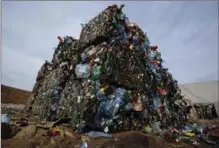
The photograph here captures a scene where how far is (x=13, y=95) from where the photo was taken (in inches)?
629

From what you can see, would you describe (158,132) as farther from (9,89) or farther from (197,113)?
(9,89)

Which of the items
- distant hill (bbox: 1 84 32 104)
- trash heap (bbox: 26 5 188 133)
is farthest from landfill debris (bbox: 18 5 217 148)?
distant hill (bbox: 1 84 32 104)

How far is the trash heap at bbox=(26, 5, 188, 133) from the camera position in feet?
18.1

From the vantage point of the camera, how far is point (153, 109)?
21.1ft

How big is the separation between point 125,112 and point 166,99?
2.39 m

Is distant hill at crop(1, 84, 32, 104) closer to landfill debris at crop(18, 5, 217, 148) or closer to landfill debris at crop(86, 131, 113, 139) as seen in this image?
landfill debris at crop(18, 5, 217, 148)

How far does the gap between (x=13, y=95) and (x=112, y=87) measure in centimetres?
1236

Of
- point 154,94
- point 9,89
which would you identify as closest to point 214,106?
point 154,94

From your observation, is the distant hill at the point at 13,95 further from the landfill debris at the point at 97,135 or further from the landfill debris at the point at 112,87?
the landfill debris at the point at 97,135

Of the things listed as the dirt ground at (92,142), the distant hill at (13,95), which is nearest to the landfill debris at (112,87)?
the dirt ground at (92,142)

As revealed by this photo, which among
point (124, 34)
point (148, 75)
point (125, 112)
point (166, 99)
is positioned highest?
point (124, 34)

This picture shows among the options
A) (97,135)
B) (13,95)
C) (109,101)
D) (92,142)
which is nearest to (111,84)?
(109,101)

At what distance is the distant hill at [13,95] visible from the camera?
49.5 ft

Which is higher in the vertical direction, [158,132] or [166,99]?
[166,99]
